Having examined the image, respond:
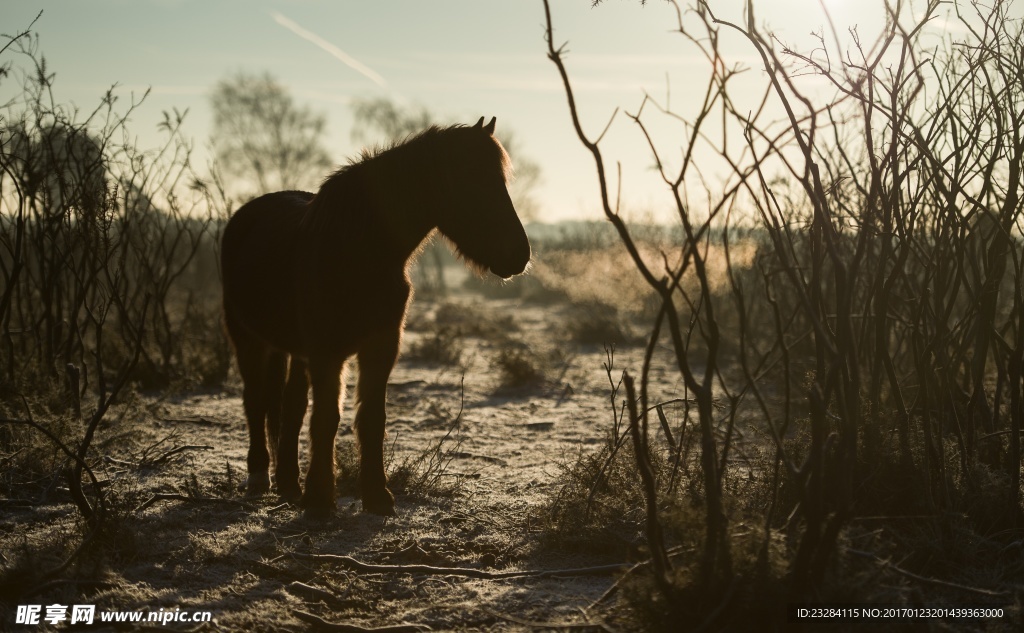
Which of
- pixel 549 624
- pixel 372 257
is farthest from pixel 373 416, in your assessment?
pixel 549 624

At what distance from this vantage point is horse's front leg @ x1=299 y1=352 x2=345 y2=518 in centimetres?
374

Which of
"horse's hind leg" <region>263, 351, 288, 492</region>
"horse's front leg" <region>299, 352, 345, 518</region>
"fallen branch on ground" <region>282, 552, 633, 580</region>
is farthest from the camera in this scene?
"horse's hind leg" <region>263, 351, 288, 492</region>

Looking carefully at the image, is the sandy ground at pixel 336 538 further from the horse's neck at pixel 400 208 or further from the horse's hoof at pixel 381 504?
the horse's neck at pixel 400 208

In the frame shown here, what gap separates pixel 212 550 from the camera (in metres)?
3.12

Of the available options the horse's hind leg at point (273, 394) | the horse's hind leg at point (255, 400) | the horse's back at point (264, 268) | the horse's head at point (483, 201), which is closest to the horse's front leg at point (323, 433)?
the horse's back at point (264, 268)

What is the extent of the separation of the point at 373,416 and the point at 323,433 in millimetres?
269

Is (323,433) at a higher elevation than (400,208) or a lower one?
lower

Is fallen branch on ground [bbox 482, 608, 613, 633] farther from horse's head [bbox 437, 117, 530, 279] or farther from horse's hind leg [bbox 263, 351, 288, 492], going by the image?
horse's hind leg [bbox 263, 351, 288, 492]

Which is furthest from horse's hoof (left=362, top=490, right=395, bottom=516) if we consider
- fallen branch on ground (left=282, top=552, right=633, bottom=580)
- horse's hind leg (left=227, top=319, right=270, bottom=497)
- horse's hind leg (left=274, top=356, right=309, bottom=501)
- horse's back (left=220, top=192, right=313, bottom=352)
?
horse's back (left=220, top=192, right=313, bottom=352)

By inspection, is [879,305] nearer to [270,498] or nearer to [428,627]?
[428,627]

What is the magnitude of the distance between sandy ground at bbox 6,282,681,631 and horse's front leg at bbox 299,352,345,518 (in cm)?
11

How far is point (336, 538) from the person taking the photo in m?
3.44

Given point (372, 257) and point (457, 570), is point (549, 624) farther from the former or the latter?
point (372, 257)

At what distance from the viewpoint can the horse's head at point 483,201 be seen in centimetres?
362
